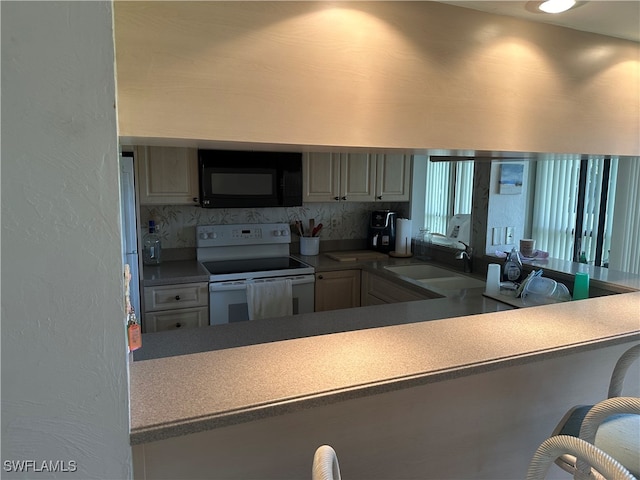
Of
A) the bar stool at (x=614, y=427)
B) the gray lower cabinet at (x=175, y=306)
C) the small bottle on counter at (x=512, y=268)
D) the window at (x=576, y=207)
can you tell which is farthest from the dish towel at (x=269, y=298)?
the window at (x=576, y=207)

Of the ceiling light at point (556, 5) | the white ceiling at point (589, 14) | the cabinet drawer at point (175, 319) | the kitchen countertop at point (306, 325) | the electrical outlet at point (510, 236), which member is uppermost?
the white ceiling at point (589, 14)

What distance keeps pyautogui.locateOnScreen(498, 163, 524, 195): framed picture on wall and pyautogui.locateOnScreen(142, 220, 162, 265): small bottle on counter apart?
255 cm

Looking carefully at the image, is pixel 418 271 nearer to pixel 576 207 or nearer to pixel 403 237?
pixel 403 237

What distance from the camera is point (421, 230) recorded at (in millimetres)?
4055

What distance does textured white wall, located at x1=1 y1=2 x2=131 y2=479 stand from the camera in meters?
0.77

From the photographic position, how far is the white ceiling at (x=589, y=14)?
1358 millimetres

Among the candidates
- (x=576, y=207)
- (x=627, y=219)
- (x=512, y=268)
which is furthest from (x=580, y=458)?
(x=576, y=207)

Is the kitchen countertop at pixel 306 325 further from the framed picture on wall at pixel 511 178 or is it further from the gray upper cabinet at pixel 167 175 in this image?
the gray upper cabinet at pixel 167 175

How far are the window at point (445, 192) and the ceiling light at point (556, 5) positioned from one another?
2931mm

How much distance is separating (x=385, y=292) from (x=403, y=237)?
0.83 metres

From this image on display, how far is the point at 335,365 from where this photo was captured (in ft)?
3.88

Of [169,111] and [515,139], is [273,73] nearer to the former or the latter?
[169,111]

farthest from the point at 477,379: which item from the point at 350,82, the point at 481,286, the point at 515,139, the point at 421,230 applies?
the point at 421,230

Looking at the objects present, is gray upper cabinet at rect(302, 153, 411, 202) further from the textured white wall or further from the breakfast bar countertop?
the textured white wall
